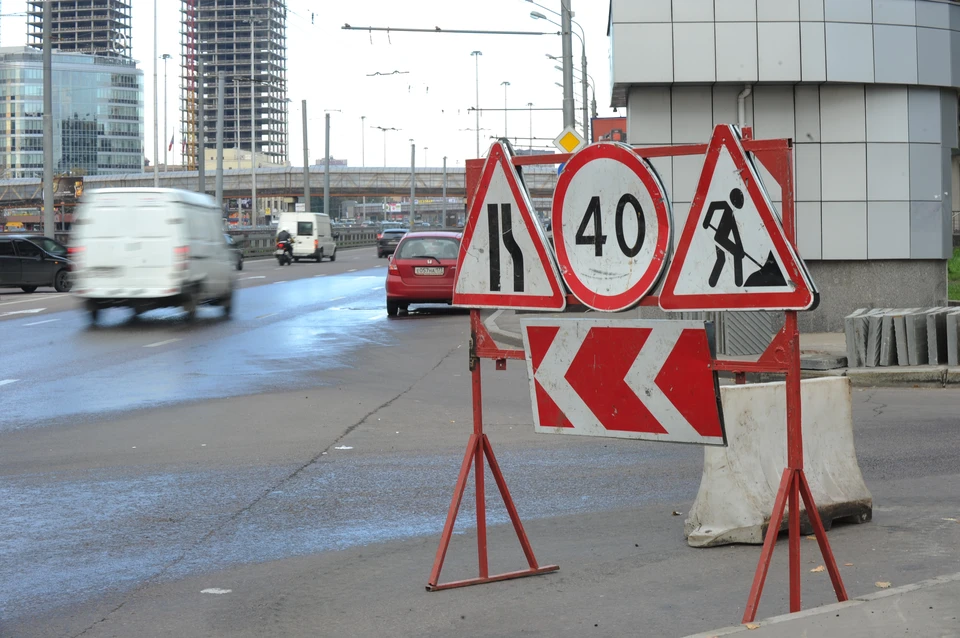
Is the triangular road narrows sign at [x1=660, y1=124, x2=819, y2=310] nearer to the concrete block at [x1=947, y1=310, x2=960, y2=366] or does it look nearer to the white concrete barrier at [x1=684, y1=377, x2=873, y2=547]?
the white concrete barrier at [x1=684, y1=377, x2=873, y2=547]

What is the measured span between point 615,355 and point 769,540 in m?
1.09

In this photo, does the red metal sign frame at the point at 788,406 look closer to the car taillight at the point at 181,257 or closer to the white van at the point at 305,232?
the car taillight at the point at 181,257

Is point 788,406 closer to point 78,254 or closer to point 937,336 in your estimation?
point 937,336

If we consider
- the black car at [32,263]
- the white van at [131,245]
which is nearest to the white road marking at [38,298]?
the black car at [32,263]

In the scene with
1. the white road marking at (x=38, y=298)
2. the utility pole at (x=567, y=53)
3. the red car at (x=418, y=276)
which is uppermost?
the utility pole at (x=567, y=53)

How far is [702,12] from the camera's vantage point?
1867 cm

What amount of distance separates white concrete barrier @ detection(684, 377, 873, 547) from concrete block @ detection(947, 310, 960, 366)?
23.9 ft

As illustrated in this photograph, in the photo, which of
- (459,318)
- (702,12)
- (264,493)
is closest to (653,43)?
(702,12)

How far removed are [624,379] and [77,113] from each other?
188 metres

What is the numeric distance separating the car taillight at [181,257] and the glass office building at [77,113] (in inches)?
6334

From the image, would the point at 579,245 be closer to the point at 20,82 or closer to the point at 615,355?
the point at 615,355

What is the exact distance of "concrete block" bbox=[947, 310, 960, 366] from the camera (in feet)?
44.5

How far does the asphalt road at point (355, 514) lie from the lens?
5371 mm


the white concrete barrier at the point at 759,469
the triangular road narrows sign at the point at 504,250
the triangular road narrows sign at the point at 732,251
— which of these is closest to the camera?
the triangular road narrows sign at the point at 732,251
